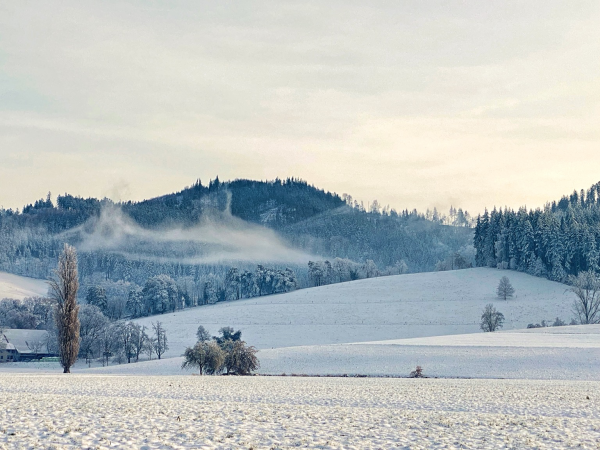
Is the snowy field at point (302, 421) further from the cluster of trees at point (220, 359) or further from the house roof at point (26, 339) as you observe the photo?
the house roof at point (26, 339)

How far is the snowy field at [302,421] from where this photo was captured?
1390 centimetres

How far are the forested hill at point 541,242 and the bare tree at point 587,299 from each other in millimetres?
18663

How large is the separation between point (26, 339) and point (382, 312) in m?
72.9

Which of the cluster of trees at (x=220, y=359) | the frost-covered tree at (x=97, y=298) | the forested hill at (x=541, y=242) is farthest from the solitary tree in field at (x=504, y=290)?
the frost-covered tree at (x=97, y=298)

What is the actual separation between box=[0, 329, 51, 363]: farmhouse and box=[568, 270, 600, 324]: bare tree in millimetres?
94078

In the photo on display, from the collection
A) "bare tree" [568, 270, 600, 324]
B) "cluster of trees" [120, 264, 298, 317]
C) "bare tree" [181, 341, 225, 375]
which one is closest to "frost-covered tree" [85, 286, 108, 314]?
"cluster of trees" [120, 264, 298, 317]

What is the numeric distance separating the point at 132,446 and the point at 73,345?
1409 inches

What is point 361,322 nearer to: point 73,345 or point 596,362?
point 596,362

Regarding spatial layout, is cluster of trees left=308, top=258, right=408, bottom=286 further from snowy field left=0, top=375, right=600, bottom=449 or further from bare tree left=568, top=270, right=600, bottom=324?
snowy field left=0, top=375, right=600, bottom=449

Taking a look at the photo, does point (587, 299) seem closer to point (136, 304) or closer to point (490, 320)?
point (490, 320)

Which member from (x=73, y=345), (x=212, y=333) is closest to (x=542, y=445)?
(x=73, y=345)

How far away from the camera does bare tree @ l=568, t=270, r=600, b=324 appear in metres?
92.9

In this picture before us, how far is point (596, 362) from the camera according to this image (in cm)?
4588

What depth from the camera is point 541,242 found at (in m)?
133
